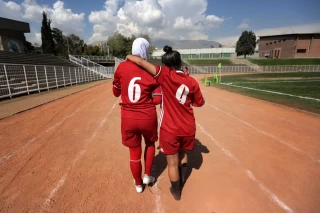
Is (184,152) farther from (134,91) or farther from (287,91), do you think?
(287,91)

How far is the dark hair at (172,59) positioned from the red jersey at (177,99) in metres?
0.06

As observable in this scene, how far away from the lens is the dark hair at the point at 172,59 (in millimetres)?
2279

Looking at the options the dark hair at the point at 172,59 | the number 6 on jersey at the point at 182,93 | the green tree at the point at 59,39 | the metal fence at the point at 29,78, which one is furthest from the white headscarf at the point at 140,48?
the green tree at the point at 59,39

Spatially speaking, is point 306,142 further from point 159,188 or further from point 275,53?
point 275,53

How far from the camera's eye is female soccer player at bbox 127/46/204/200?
7.46ft

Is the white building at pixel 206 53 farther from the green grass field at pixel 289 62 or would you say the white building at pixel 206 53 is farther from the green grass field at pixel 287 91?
the green grass field at pixel 287 91

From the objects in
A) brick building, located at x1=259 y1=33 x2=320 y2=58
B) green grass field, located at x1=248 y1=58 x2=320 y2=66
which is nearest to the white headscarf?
green grass field, located at x1=248 y1=58 x2=320 y2=66

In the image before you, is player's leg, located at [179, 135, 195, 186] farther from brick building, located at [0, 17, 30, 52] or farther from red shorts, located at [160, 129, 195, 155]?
brick building, located at [0, 17, 30, 52]

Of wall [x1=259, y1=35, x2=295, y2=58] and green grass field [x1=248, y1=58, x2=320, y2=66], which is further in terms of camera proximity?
wall [x1=259, y1=35, x2=295, y2=58]

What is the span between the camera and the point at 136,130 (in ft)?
7.91

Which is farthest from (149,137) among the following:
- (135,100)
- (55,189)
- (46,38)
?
(46,38)

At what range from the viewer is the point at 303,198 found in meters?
2.64

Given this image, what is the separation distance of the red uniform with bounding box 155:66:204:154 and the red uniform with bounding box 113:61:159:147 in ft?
0.47

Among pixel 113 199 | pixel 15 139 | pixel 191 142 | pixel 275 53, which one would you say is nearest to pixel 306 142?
pixel 191 142
